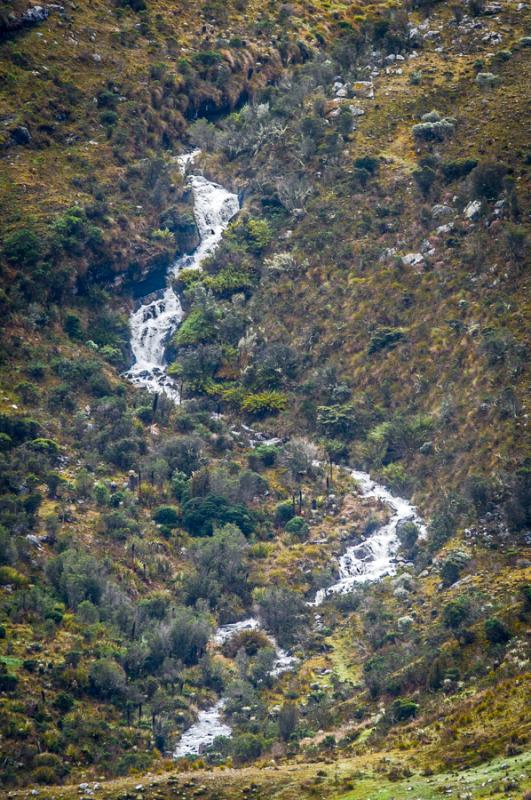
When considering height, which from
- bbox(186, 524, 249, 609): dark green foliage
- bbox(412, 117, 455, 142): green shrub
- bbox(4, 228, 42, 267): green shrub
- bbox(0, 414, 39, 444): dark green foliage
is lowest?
bbox(186, 524, 249, 609): dark green foliage

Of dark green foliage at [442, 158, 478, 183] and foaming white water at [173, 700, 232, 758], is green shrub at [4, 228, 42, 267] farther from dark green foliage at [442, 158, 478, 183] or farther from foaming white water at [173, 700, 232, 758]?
foaming white water at [173, 700, 232, 758]

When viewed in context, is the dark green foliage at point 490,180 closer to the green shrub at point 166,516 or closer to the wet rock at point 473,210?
the wet rock at point 473,210

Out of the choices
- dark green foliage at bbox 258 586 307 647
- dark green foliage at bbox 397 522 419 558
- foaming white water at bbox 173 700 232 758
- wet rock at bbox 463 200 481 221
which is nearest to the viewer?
foaming white water at bbox 173 700 232 758

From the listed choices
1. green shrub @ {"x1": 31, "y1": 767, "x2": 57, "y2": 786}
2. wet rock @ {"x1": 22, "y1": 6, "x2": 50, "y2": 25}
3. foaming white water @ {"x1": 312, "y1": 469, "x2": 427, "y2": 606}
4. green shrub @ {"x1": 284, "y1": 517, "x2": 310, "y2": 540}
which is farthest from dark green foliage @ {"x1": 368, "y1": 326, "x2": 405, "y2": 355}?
green shrub @ {"x1": 31, "y1": 767, "x2": 57, "y2": 786}

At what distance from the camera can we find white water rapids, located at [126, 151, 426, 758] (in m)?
99.1

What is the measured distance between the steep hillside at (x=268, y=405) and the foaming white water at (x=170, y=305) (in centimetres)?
58

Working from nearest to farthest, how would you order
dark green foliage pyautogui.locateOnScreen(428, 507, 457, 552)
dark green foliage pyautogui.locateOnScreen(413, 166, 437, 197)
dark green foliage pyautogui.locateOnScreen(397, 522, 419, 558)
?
dark green foliage pyautogui.locateOnScreen(428, 507, 457, 552), dark green foliage pyautogui.locateOnScreen(397, 522, 419, 558), dark green foliage pyautogui.locateOnScreen(413, 166, 437, 197)

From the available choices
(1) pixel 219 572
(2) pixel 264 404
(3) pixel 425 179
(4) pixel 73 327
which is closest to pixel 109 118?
(4) pixel 73 327

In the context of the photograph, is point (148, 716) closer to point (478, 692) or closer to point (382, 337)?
point (478, 692)

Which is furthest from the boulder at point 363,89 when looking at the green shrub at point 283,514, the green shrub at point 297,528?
the green shrub at point 297,528

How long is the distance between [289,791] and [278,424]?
59.5m

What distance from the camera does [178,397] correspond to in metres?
134

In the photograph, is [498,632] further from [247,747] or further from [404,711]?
[247,747]

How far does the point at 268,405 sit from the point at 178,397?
814cm
